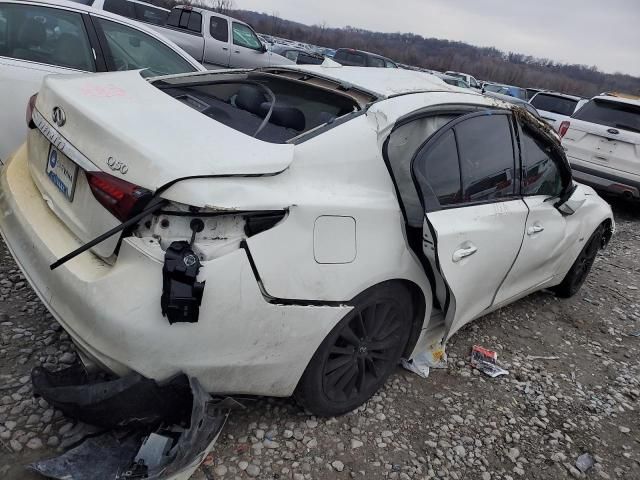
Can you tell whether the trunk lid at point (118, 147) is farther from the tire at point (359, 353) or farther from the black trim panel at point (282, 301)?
the tire at point (359, 353)

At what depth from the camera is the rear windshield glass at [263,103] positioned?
93.9 inches

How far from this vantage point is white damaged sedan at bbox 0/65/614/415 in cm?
177

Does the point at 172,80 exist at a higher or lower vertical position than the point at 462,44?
lower

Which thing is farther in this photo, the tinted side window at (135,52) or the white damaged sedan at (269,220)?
the tinted side window at (135,52)

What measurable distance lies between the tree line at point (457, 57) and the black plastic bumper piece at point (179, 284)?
188 ft

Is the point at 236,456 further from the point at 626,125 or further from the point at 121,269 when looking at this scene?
the point at 626,125

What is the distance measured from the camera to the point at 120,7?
9805 mm

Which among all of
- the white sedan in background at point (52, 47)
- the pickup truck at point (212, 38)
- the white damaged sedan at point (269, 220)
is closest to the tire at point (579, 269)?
the white damaged sedan at point (269, 220)

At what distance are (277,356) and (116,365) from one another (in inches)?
23.0

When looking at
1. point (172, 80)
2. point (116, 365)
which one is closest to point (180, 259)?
point (116, 365)

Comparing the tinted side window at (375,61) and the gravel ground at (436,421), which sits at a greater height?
A: the tinted side window at (375,61)

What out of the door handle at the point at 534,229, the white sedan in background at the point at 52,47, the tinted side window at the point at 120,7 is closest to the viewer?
the door handle at the point at 534,229

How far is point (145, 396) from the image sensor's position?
1802mm

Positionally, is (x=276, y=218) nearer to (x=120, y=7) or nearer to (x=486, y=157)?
(x=486, y=157)
